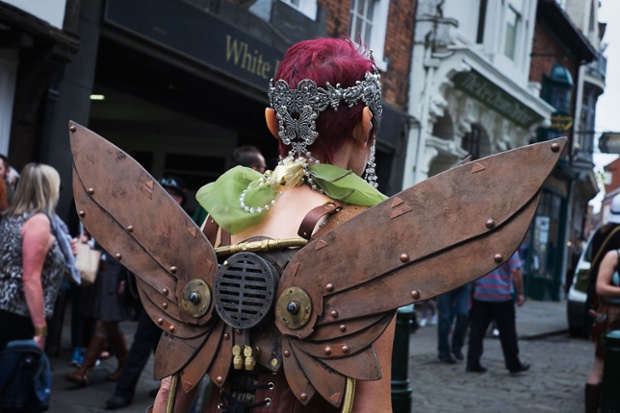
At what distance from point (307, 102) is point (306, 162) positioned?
0.48ft

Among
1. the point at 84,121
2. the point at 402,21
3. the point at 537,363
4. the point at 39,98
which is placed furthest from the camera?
the point at 402,21

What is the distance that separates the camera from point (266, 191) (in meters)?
2.27

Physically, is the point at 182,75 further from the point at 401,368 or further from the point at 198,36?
the point at 401,368

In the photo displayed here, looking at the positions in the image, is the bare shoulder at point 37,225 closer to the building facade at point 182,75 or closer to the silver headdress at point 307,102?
the building facade at point 182,75

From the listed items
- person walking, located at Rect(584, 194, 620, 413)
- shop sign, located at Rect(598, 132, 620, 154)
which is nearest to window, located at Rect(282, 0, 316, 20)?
person walking, located at Rect(584, 194, 620, 413)

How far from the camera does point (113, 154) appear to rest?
2.30 metres

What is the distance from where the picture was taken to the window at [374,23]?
55.0 feet

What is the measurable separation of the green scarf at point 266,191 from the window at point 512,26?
21.4 metres

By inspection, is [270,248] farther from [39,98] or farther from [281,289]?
[39,98]

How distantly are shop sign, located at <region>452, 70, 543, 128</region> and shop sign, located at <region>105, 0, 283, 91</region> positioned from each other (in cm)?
689

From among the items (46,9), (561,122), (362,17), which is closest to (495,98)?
(362,17)

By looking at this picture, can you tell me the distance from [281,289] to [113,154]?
1.81 ft

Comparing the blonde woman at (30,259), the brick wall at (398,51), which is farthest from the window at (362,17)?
the blonde woman at (30,259)

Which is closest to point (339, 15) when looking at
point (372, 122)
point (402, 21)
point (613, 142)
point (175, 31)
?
point (402, 21)
